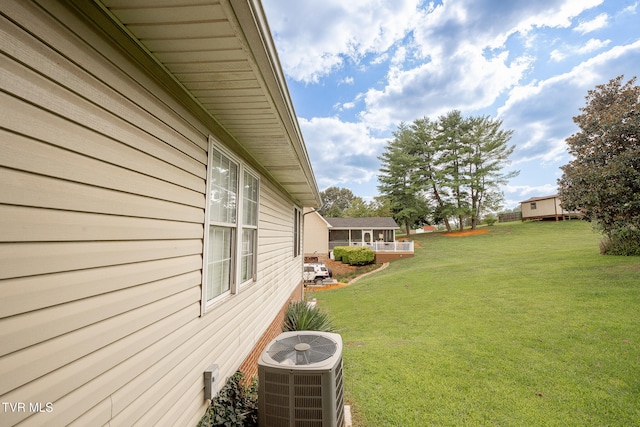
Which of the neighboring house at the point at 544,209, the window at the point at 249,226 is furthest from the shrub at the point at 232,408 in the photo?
the neighboring house at the point at 544,209

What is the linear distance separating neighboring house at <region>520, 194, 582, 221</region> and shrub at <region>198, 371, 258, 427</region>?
36528mm

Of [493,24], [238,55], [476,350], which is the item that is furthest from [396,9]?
[476,350]

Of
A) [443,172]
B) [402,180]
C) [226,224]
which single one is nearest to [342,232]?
[402,180]

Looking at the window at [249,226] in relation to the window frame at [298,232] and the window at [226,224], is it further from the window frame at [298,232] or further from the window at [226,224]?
the window frame at [298,232]

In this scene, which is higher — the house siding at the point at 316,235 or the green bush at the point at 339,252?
the house siding at the point at 316,235

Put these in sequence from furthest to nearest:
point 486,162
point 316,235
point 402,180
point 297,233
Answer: point 402,180 < point 486,162 < point 316,235 < point 297,233

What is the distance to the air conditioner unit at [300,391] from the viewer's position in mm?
2270

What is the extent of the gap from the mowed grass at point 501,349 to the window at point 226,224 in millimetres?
2488

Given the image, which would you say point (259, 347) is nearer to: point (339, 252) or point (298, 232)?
point (298, 232)

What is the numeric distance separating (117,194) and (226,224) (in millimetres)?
1544

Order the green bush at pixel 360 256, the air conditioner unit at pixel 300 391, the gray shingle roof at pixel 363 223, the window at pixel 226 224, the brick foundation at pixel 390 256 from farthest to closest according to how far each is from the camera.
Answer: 1. the gray shingle roof at pixel 363 223
2. the brick foundation at pixel 390 256
3. the green bush at pixel 360 256
4. the window at pixel 226 224
5. the air conditioner unit at pixel 300 391

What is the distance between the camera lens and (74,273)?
4.04 ft

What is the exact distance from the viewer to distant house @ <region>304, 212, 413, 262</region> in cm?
2522

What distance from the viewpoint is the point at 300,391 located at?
2.29 metres
